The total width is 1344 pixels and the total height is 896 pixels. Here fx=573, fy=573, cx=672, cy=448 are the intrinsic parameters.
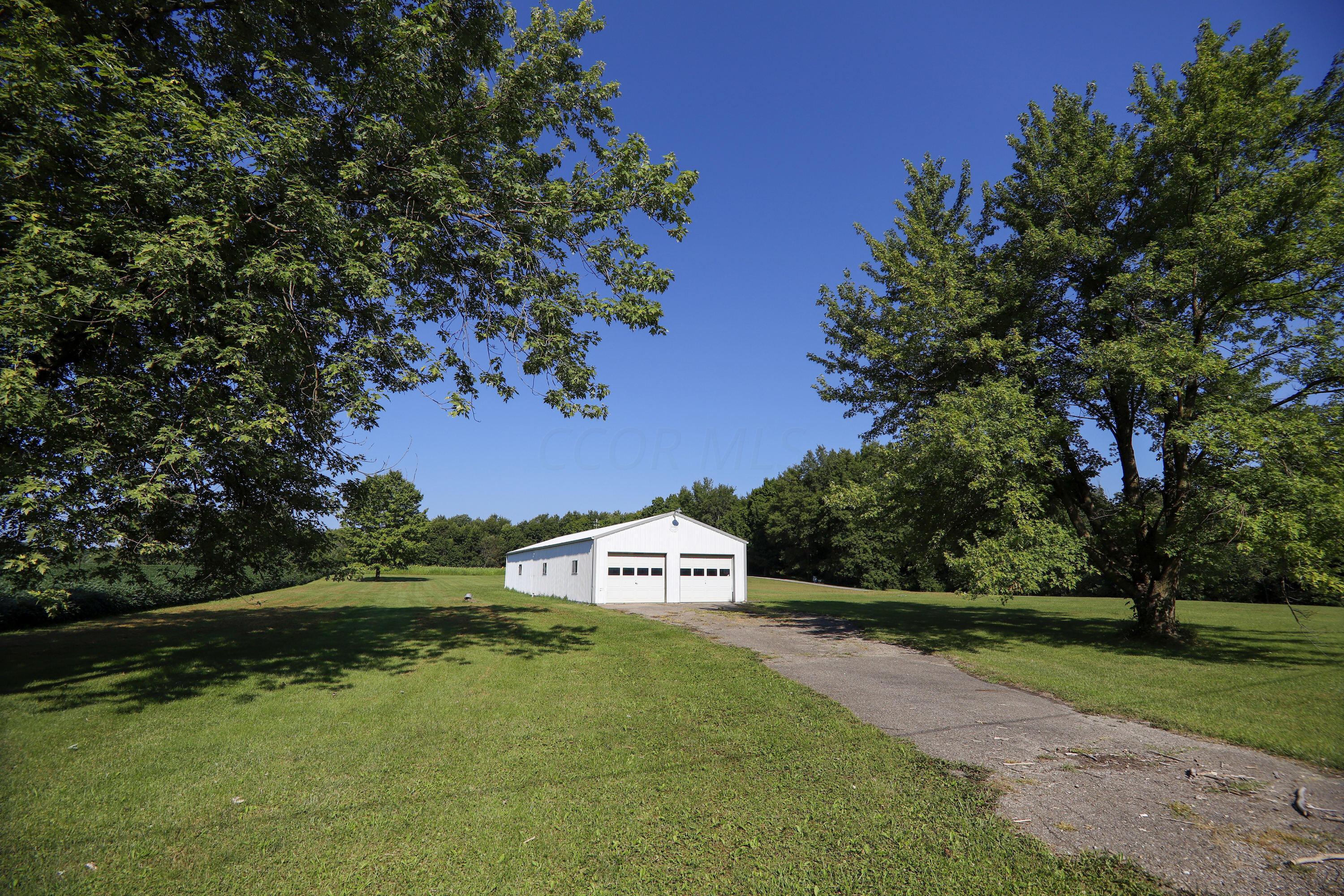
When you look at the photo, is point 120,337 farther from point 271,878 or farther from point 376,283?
point 271,878

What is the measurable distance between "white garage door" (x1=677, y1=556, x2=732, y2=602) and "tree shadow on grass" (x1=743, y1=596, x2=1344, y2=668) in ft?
12.2

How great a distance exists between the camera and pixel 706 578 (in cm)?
2927

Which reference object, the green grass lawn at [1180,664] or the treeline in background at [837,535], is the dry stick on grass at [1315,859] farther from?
the treeline in background at [837,535]

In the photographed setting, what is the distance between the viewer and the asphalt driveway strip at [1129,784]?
3.76 meters

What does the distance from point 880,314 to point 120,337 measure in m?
16.2

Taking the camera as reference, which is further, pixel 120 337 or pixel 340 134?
pixel 340 134

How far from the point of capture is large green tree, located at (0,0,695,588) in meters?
6.52

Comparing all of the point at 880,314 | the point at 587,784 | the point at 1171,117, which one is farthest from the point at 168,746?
the point at 1171,117

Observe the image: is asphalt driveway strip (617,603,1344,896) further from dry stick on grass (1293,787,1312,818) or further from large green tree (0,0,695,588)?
large green tree (0,0,695,588)

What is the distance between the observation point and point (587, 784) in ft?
16.5

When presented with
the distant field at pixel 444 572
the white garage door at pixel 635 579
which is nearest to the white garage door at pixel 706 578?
the white garage door at pixel 635 579

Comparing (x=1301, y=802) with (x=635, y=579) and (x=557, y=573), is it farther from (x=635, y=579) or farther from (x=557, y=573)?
(x=557, y=573)

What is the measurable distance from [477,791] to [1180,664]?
1345 cm

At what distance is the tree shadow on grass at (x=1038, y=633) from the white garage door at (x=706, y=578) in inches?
146
